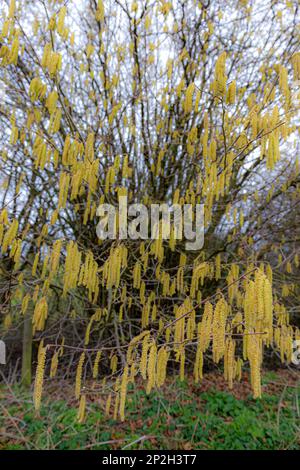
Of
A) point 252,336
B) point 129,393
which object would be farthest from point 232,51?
point 129,393

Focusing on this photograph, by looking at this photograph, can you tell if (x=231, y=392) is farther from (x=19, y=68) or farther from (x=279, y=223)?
(x=19, y=68)

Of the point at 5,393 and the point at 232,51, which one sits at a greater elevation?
the point at 232,51

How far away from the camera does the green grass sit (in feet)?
9.66

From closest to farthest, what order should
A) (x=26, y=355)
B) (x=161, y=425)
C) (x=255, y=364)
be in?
1. (x=255, y=364)
2. (x=161, y=425)
3. (x=26, y=355)

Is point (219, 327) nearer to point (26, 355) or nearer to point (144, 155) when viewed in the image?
point (144, 155)

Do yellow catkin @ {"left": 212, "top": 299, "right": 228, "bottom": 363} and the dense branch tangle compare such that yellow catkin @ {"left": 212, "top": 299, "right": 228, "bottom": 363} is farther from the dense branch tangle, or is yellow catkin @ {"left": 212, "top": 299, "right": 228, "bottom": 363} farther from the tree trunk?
the tree trunk

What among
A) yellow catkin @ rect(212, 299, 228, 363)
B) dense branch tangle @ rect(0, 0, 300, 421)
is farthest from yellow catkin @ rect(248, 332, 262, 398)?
dense branch tangle @ rect(0, 0, 300, 421)

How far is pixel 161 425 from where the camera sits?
3150 millimetres

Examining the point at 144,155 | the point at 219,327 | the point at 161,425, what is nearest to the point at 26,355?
the point at 161,425

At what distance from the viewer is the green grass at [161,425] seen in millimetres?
2945

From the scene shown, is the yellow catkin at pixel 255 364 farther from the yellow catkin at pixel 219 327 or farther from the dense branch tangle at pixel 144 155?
the dense branch tangle at pixel 144 155

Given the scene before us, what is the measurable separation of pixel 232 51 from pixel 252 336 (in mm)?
3110

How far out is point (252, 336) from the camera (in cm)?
128

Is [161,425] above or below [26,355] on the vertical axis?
below
